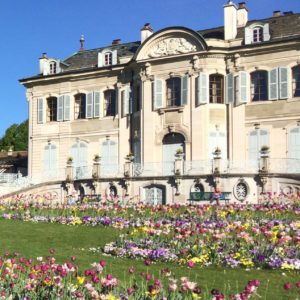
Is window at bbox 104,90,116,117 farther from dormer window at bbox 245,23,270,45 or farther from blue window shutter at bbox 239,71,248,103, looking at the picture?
dormer window at bbox 245,23,270,45

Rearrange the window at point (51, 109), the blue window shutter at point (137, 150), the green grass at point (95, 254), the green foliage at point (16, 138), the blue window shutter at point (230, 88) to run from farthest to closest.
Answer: the green foliage at point (16, 138), the window at point (51, 109), the blue window shutter at point (137, 150), the blue window shutter at point (230, 88), the green grass at point (95, 254)

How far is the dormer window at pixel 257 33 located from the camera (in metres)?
29.5

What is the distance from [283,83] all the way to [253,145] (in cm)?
360

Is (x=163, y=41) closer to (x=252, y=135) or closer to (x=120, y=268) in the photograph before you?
(x=252, y=135)

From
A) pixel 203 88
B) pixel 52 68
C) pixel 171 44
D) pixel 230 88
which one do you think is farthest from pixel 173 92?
pixel 52 68

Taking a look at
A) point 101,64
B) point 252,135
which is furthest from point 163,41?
point 252,135

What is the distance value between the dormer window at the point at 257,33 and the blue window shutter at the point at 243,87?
187 centimetres

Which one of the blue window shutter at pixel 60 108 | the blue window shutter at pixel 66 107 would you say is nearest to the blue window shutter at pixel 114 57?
the blue window shutter at pixel 66 107

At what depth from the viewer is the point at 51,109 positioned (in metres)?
36.2

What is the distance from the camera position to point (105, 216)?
1580 centimetres

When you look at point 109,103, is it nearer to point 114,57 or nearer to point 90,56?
point 114,57

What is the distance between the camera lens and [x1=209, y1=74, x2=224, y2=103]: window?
29.8m

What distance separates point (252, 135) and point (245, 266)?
1982 centimetres

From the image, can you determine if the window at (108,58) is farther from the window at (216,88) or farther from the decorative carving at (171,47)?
the window at (216,88)
